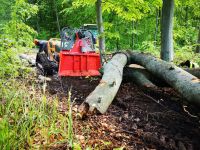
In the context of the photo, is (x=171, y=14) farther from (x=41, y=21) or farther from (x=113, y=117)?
(x=41, y=21)

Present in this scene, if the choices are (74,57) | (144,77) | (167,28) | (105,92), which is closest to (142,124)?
(105,92)

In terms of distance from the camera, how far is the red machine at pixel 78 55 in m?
10.2

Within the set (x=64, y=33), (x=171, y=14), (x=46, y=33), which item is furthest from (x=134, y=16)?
(x=46, y=33)

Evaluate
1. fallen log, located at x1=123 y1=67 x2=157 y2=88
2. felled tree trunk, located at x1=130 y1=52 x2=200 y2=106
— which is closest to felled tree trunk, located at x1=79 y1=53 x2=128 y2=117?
fallen log, located at x1=123 y1=67 x2=157 y2=88

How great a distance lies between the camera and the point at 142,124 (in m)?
5.19

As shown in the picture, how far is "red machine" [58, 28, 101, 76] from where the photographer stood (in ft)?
33.6

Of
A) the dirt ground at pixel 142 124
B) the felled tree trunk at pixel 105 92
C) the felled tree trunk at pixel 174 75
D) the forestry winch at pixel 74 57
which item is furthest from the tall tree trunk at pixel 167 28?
the dirt ground at pixel 142 124

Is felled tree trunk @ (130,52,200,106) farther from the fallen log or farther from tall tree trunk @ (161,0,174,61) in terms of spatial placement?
tall tree trunk @ (161,0,174,61)

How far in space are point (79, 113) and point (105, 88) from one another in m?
1.25

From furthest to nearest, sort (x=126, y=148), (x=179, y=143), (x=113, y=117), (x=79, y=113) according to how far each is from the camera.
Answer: (x=113, y=117) < (x=79, y=113) < (x=179, y=143) < (x=126, y=148)

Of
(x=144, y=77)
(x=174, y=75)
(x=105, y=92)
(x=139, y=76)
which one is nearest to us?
(x=105, y=92)

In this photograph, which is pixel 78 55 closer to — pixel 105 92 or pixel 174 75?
pixel 174 75

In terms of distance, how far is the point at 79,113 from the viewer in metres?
4.92

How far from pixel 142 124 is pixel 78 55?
561 centimetres
